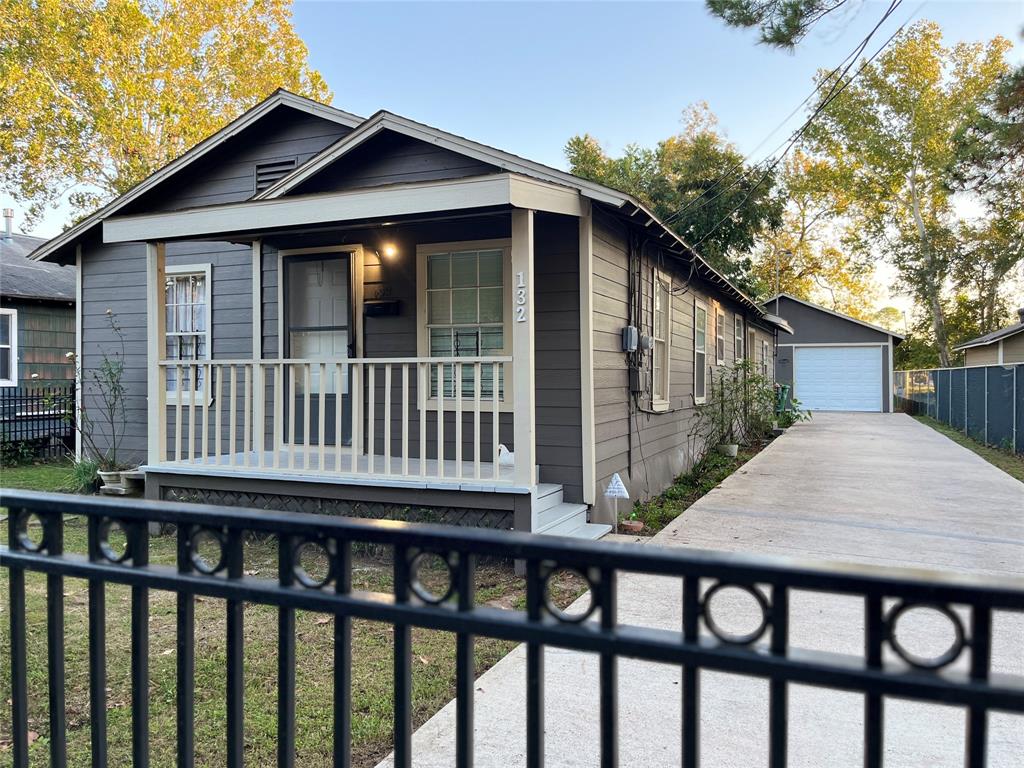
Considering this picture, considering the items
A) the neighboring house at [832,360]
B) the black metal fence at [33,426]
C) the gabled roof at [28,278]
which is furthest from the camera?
the neighboring house at [832,360]

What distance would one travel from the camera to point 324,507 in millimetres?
5809

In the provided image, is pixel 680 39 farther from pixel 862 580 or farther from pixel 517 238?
pixel 862 580

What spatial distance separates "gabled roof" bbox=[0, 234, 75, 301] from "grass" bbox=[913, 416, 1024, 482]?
51.0 feet

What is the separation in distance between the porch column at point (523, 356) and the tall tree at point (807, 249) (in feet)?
96.3

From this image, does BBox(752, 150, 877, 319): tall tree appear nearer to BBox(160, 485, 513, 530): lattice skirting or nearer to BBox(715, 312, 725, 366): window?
BBox(715, 312, 725, 366): window

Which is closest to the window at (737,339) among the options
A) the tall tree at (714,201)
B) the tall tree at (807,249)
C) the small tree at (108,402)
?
the tall tree at (714,201)

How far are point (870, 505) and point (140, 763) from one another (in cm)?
716

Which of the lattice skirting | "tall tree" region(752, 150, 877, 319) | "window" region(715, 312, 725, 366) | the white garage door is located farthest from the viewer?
"tall tree" region(752, 150, 877, 319)

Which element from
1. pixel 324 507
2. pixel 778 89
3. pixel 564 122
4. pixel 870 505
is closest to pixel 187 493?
pixel 324 507

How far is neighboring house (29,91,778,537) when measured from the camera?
17.1 ft

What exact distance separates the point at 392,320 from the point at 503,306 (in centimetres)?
121

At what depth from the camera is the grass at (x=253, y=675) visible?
2666 mm

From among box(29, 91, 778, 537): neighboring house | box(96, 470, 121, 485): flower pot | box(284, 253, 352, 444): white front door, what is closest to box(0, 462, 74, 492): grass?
box(96, 470, 121, 485): flower pot

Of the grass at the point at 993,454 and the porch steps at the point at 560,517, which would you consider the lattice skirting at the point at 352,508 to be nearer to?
the porch steps at the point at 560,517
